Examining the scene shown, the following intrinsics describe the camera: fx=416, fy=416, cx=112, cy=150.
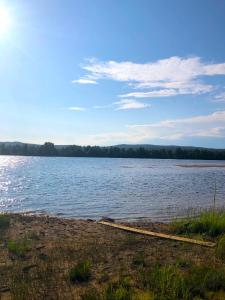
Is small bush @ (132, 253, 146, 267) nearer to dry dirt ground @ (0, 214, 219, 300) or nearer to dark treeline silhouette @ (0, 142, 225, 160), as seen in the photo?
dry dirt ground @ (0, 214, 219, 300)

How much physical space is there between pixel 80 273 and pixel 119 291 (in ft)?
4.83

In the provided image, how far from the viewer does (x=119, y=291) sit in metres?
6.27

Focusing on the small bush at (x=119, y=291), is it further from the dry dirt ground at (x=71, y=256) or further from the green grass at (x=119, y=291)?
the dry dirt ground at (x=71, y=256)

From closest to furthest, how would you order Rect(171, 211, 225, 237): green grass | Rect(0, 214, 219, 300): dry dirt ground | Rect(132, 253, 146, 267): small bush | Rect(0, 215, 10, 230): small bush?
Rect(0, 214, 219, 300): dry dirt ground → Rect(132, 253, 146, 267): small bush → Rect(171, 211, 225, 237): green grass → Rect(0, 215, 10, 230): small bush

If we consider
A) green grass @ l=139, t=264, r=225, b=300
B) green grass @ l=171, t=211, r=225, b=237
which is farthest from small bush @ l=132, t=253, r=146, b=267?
green grass @ l=171, t=211, r=225, b=237

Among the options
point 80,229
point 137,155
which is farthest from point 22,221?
point 137,155

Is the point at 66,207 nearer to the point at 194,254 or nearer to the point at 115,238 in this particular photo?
the point at 115,238

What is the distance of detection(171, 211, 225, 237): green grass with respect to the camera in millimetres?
12203

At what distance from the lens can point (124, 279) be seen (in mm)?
7219

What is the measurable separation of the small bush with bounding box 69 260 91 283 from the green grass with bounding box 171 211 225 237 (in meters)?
5.36

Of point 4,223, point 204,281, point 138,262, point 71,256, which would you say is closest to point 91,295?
point 204,281

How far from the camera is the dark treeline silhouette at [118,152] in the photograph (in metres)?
147

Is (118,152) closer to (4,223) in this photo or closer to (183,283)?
(4,223)

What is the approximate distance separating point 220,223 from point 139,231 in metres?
2.54
